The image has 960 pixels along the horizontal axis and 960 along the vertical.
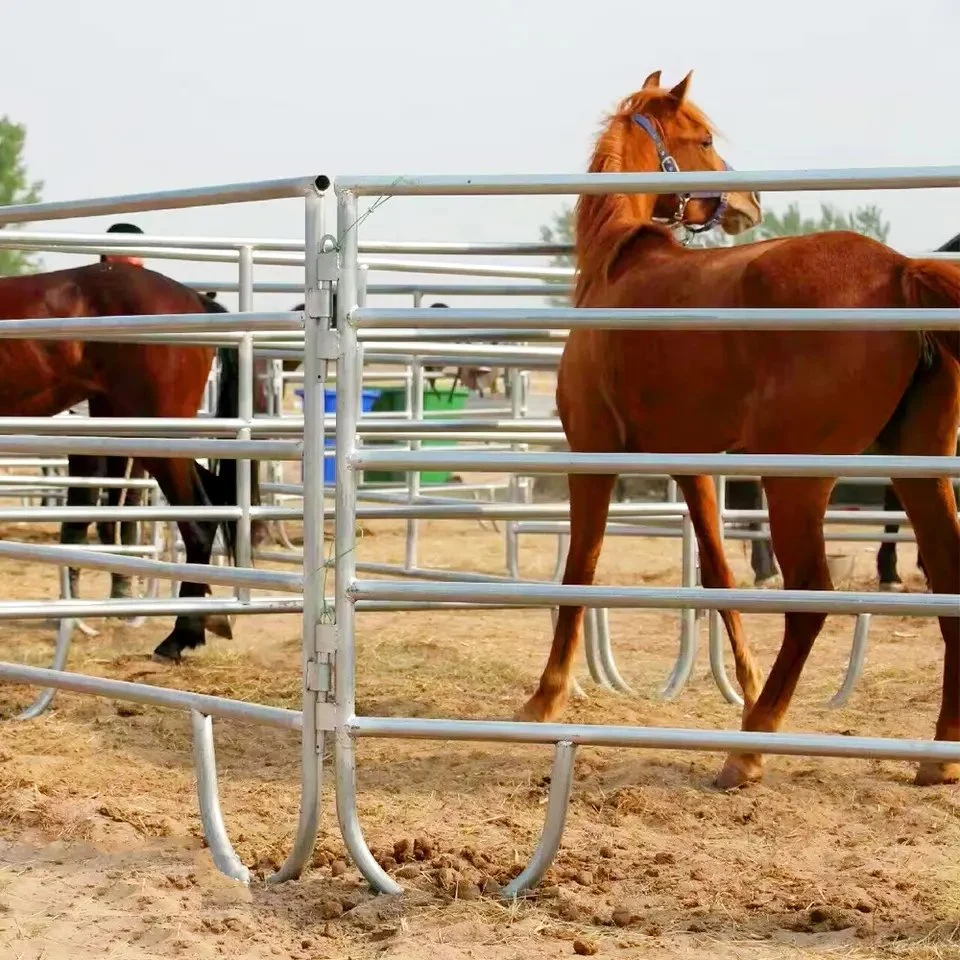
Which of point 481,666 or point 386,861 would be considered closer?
point 386,861

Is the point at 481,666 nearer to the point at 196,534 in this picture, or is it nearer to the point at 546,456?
the point at 196,534

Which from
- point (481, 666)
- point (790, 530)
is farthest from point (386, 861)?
point (481, 666)

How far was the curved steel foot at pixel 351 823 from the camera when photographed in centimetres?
285

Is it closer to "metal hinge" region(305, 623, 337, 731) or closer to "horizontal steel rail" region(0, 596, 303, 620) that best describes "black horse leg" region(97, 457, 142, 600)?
"horizontal steel rail" region(0, 596, 303, 620)

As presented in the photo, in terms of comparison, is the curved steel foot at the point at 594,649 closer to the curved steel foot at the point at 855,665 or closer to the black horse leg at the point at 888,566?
the curved steel foot at the point at 855,665

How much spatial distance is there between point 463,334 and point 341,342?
2.18 m

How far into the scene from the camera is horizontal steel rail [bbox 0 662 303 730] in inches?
113

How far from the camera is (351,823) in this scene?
9.46ft

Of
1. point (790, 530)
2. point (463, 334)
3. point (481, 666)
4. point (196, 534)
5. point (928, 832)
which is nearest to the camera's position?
point (928, 832)

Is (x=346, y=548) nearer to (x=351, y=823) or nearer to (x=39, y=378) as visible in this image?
(x=351, y=823)

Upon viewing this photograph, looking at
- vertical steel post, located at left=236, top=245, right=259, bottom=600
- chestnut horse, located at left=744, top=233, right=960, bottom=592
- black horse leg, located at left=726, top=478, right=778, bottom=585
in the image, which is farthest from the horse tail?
black horse leg, located at left=726, top=478, right=778, bottom=585

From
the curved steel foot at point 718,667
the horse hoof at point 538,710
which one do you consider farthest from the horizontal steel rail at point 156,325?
the curved steel foot at point 718,667

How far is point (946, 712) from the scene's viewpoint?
3836 millimetres

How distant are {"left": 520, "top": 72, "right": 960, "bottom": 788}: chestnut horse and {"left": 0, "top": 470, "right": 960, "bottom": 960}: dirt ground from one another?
34 centimetres
